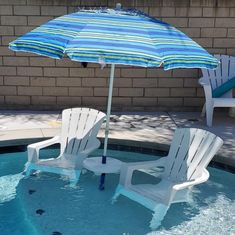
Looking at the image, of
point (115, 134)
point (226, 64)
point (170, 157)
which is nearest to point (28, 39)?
point (170, 157)

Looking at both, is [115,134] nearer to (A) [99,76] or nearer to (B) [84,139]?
(B) [84,139]

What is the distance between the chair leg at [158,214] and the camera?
12.6ft

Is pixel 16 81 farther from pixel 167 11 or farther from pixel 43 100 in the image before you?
pixel 167 11

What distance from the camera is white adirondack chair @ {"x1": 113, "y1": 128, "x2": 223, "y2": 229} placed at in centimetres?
391

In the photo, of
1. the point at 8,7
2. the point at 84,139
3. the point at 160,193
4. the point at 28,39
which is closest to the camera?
the point at 28,39

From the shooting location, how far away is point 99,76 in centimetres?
735

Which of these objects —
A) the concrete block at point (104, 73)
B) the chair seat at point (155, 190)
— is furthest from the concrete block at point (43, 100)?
the chair seat at point (155, 190)

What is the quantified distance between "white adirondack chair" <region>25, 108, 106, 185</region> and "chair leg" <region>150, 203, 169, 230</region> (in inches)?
41.8

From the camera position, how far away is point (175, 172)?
14.7 feet

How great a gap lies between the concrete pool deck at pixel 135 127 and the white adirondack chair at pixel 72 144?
2.16 feet

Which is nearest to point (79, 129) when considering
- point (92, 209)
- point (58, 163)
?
point (58, 163)

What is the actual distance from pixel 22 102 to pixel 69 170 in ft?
10.3

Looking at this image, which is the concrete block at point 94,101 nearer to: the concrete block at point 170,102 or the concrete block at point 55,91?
the concrete block at point 55,91

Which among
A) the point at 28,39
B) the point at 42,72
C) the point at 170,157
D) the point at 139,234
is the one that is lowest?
the point at 139,234
